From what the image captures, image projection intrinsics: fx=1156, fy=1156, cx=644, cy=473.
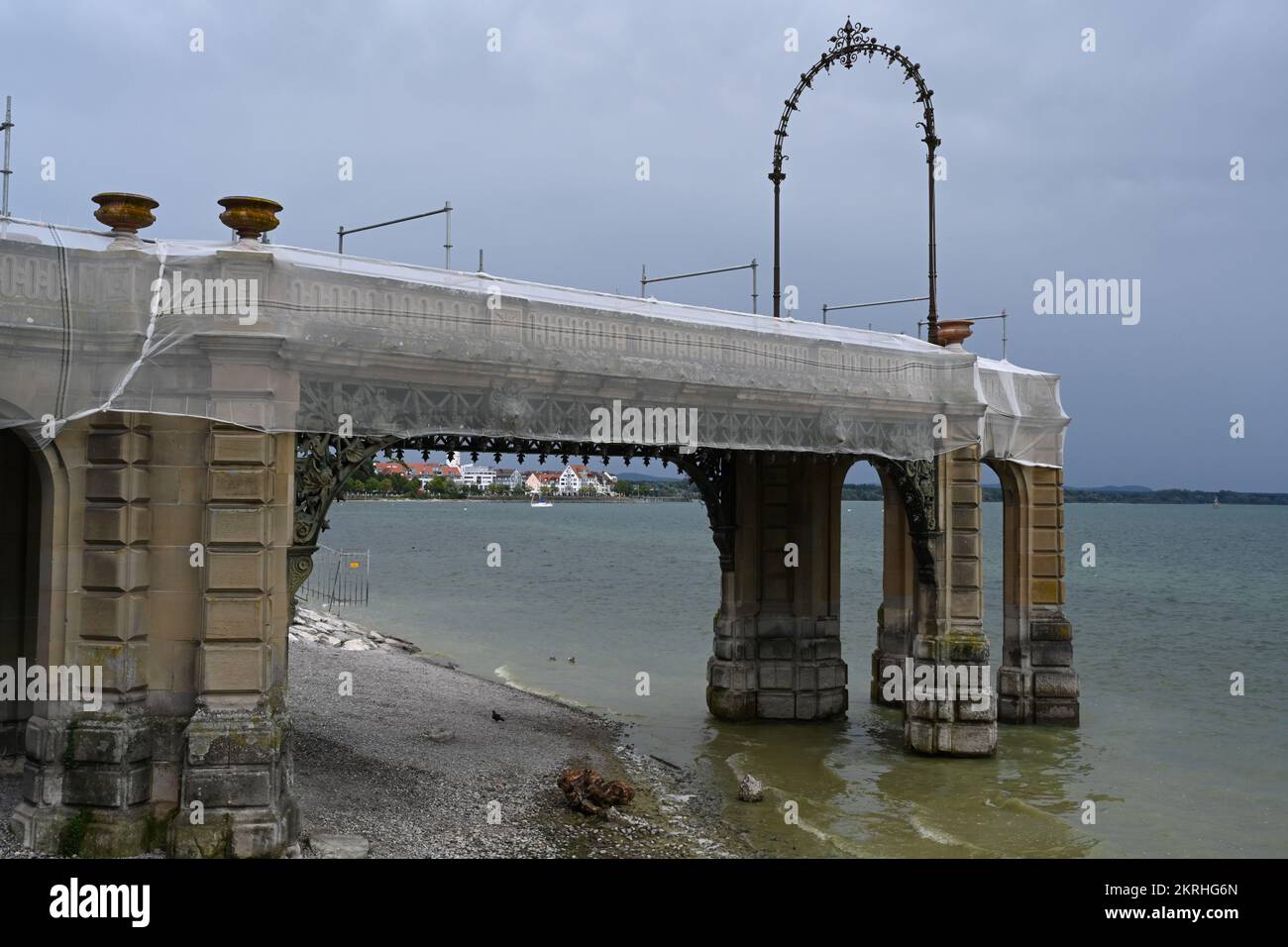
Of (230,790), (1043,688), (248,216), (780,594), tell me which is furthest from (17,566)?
(1043,688)

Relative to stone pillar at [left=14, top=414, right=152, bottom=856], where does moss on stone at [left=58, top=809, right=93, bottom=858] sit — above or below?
below

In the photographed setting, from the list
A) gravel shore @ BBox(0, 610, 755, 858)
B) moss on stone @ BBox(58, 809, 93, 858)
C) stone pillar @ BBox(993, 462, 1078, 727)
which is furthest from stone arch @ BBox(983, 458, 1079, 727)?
moss on stone @ BBox(58, 809, 93, 858)

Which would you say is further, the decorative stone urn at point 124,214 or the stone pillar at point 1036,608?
the stone pillar at point 1036,608

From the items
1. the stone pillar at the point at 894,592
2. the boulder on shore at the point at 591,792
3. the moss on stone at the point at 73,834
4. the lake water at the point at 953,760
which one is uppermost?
the stone pillar at the point at 894,592

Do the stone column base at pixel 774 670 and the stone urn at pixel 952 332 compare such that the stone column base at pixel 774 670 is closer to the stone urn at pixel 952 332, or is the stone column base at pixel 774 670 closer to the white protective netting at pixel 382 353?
the white protective netting at pixel 382 353

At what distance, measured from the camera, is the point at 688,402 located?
14891 mm

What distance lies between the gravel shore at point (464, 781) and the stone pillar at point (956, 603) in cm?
440

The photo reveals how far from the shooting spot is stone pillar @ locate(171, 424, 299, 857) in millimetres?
10719

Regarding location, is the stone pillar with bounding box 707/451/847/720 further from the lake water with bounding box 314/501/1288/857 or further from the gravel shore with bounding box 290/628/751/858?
the gravel shore with bounding box 290/628/751/858

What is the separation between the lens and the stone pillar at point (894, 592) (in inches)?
842

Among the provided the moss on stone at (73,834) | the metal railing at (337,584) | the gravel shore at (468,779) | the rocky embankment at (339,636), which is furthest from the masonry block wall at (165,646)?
the metal railing at (337,584)

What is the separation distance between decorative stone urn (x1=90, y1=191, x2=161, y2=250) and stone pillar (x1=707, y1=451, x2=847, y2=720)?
11615mm

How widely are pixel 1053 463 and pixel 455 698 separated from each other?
12597mm
